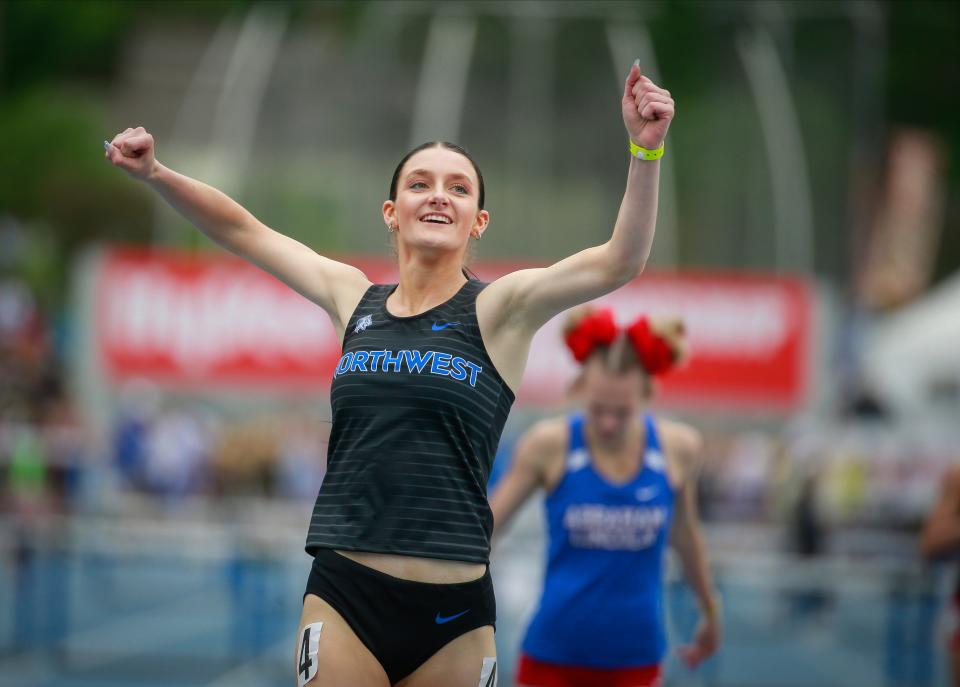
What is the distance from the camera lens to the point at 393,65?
79.6 feet

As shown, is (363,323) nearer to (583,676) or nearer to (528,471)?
(528,471)

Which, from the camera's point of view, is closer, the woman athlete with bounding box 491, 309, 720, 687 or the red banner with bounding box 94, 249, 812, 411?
the woman athlete with bounding box 491, 309, 720, 687

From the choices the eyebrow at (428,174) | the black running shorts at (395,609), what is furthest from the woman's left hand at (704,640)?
the eyebrow at (428,174)

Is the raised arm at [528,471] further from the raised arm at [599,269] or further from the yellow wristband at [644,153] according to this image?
the yellow wristband at [644,153]

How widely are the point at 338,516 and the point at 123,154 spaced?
3.78ft

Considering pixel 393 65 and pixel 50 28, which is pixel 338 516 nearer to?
pixel 393 65

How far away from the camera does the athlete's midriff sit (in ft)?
11.6

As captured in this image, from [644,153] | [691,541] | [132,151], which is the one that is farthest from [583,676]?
[132,151]

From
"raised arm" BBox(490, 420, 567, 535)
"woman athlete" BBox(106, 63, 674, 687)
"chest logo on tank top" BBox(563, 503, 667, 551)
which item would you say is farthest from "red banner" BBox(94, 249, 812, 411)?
"woman athlete" BBox(106, 63, 674, 687)

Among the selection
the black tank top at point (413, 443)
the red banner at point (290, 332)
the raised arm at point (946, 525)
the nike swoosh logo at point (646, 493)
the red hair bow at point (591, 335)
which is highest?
the red banner at point (290, 332)

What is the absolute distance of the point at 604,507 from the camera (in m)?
5.44

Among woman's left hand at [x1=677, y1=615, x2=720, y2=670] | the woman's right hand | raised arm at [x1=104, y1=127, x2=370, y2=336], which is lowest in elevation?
woman's left hand at [x1=677, y1=615, x2=720, y2=670]

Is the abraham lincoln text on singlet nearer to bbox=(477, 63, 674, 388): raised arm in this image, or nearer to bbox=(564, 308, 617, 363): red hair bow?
bbox=(477, 63, 674, 388): raised arm

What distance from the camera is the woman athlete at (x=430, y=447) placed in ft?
11.5
